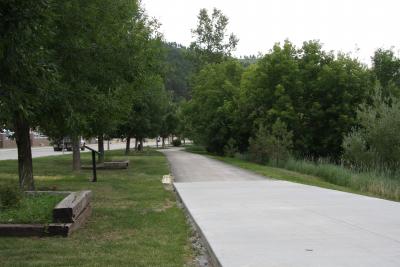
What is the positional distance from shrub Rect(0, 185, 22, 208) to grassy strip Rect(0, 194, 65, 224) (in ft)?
0.33

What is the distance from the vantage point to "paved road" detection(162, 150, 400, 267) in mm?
6375

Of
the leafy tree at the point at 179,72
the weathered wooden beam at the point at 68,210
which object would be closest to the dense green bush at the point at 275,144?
the weathered wooden beam at the point at 68,210

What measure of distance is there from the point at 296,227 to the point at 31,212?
433 centimetres

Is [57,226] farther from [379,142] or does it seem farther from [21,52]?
[379,142]

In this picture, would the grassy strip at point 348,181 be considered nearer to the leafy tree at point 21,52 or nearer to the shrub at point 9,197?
the shrub at point 9,197

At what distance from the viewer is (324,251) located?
6.68 m

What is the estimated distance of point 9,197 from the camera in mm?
9602

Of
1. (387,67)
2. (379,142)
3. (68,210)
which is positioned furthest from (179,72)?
(68,210)

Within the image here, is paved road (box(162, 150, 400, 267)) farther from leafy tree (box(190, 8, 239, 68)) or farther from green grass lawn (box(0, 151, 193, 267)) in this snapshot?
leafy tree (box(190, 8, 239, 68))

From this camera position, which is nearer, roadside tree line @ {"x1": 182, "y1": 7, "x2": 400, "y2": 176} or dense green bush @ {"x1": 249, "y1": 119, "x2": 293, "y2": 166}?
dense green bush @ {"x1": 249, "y1": 119, "x2": 293, "y2": 166}

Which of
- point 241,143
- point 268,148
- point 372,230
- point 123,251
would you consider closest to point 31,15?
point 123,251

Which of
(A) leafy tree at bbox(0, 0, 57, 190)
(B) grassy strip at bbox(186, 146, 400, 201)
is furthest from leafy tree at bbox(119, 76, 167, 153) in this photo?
(A) leafy tree at bbox(0, 0, 57, 190)

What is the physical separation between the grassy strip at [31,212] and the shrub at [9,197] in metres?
0.10

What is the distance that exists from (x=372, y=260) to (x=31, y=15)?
455cm
